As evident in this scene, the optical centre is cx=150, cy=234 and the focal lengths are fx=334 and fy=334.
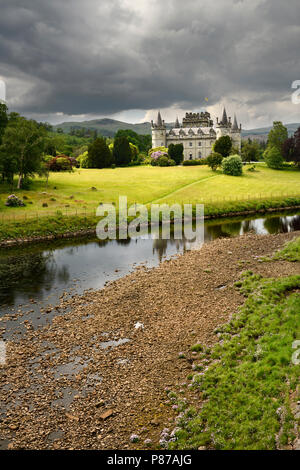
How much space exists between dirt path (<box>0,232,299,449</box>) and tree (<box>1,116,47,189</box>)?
3532 centimetres

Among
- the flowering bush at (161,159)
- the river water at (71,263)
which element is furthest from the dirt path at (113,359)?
the flowering bush at (161,159)

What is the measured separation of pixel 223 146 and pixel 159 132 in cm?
3610

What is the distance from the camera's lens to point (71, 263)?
31.5m

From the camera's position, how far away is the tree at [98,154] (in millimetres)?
94062

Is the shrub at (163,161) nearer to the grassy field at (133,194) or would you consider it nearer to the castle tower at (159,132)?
the grassy field at (133,194)

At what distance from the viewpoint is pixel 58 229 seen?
42.0m

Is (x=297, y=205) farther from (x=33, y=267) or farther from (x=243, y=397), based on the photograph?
(x=243, y=397)

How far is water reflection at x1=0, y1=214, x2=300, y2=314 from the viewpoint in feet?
81.8

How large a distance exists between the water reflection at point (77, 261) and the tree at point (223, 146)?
4759cm

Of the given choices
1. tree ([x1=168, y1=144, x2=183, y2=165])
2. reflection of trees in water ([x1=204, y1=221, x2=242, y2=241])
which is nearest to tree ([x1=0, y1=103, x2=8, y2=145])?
reflection of trees in water ([x1=204, y1=221, x2=242, y2=241])

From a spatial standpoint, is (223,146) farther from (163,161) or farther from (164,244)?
(164,244)

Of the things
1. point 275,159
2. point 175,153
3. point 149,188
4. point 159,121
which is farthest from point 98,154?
point 275,159

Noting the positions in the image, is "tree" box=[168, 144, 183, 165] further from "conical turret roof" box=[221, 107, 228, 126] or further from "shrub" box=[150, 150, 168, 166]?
"conical turret roof" box=[221, 107, 228, 126]
